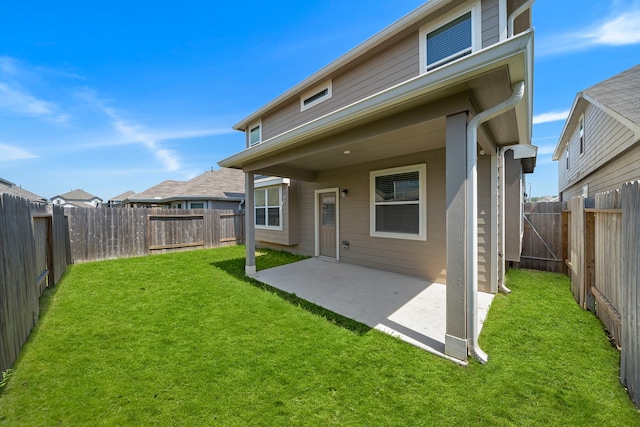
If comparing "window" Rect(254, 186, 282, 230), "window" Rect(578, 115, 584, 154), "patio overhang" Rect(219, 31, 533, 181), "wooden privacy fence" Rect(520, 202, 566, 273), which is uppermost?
"window" Rect(578, 115, 584, 154)

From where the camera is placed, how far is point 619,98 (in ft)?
20.4

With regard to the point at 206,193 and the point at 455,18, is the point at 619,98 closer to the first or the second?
the point at 455,18

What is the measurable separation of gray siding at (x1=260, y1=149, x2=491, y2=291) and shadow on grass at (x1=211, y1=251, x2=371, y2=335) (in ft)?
6.05

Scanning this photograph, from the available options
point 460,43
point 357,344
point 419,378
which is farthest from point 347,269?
point 460,43

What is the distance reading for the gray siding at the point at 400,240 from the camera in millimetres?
4492

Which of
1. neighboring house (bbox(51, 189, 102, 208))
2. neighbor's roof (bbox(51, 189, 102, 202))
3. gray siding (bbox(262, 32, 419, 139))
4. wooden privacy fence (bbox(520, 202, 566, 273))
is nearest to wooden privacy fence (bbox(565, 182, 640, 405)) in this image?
wooden privacy fence (bbox(520, 202, 566, 273))

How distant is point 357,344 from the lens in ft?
9.29

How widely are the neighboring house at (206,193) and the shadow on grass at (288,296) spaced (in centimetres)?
643

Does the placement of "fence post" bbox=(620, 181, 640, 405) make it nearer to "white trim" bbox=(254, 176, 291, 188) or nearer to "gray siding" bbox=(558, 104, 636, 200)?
"gray siding" bbox=(558, 104, 636, 200)

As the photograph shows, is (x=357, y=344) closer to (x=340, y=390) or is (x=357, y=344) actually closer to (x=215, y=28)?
(x=340, y=390)

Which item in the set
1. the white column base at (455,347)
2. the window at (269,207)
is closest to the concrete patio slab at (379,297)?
the white column base at (455,347)

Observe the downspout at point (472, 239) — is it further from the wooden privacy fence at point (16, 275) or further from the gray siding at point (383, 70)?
the wooden privacy fence at point (16, 275)

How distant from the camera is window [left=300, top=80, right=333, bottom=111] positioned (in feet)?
22.0

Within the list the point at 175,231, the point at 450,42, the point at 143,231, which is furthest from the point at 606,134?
the point at 143,231
